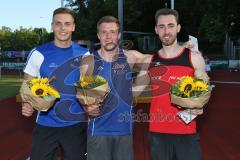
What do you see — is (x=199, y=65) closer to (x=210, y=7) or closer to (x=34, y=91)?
(x=34, y=91)

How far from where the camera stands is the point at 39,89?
4.52 m

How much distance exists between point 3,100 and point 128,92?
14.1 meters

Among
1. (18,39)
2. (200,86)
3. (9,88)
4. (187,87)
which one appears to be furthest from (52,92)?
(18,39)

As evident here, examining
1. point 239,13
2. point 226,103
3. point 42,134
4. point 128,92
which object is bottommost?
point 226,103

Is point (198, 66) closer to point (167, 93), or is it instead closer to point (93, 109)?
point (167, 93)

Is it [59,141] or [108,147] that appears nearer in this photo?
[108,147]

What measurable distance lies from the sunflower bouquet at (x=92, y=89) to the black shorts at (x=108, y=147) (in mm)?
472

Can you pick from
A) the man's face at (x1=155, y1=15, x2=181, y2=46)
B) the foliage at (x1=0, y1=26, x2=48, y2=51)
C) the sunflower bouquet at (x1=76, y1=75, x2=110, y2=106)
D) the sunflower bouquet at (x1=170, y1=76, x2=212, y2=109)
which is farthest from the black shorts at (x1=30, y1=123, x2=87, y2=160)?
the foliage at (x1=0, y1=26, x2=48, y2=51)

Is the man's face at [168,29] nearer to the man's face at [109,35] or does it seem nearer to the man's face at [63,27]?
the man's face at [109,35]

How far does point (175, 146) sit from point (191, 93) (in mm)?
614

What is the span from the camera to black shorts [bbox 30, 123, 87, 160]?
16.1 ft

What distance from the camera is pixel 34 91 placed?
451 cm

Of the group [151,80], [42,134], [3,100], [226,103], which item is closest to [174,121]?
[151,80]

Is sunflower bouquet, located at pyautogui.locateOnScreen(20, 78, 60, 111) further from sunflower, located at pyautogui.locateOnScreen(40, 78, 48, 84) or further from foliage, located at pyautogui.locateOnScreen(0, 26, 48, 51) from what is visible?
foliage, located at pyautogui.locateOnScreen(0, 26, 48, 51)
